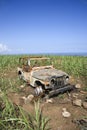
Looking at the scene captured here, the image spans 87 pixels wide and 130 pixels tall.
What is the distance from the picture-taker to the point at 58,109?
531 cm

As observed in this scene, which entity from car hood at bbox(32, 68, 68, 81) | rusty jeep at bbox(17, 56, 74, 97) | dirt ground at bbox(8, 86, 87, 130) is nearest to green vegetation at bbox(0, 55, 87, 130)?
dirt ground at bbox(8, 86, 87, 130)

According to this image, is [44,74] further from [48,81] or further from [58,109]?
[58,109]

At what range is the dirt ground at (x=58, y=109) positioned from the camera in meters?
4.29

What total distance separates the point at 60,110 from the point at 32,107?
3.09 ft

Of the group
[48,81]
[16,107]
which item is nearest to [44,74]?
[48,81]

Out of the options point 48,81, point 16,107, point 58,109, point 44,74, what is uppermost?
point 44,74

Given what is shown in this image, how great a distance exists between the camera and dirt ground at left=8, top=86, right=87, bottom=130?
429 cm

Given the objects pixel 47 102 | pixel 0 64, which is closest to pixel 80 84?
pixel 47 102

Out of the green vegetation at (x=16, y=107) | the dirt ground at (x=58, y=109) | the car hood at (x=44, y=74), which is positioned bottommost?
the dirt ground at (x=58, y=109)

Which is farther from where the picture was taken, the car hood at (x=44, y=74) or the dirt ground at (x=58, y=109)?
the car hood at (x=44, y=74)

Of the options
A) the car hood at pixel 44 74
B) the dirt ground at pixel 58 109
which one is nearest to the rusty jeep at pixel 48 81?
the car hood at pixel 44 74

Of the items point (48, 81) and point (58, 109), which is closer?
point (58, 109)

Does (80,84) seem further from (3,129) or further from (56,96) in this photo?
(3,129)

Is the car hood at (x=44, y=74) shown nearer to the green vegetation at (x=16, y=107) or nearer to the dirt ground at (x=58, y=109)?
the dirt ground at (x=58, y=109)
